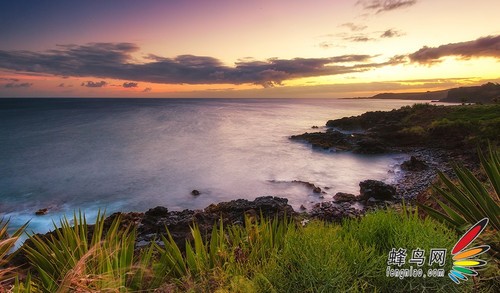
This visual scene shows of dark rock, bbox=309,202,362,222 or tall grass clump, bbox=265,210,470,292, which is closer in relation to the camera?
tall grass clump, bbox=265,210,470,292

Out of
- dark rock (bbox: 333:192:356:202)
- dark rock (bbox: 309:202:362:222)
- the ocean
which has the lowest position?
the ocean

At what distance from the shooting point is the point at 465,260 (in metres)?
2.83

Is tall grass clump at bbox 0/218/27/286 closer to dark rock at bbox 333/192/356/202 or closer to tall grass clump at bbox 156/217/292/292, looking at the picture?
tall grass clump at bbox 156/217/292/292

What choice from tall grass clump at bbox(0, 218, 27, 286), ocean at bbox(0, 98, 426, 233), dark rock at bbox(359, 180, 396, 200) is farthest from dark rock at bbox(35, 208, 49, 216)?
dark rock at bbox(359, 180, 396, 200)

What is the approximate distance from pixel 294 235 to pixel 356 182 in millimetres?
21645

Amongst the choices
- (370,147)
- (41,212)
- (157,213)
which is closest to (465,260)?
(157,213)

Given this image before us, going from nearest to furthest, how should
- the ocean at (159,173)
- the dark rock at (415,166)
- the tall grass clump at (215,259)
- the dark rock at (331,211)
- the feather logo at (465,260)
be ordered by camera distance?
the feather logo at (465,260) < the tall grass clump at (215,259) < the dark rock at (331,211) < the ocean at (159,173) < the dark rock at (415,166)

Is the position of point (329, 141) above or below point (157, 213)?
below

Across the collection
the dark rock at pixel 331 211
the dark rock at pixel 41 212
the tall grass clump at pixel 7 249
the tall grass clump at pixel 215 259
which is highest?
the tall grass clump at pixel 7 249

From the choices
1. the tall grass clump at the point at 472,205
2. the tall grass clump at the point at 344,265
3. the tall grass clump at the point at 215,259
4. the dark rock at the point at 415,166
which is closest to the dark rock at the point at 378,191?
the dark rock at the point at 415,166

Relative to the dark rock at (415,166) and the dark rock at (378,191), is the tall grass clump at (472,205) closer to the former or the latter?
the dark rock at (378,191)

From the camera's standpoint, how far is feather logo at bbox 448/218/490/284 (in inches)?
105

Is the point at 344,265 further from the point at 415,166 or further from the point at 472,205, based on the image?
the point at 415,166

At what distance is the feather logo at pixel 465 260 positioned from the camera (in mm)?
2666
